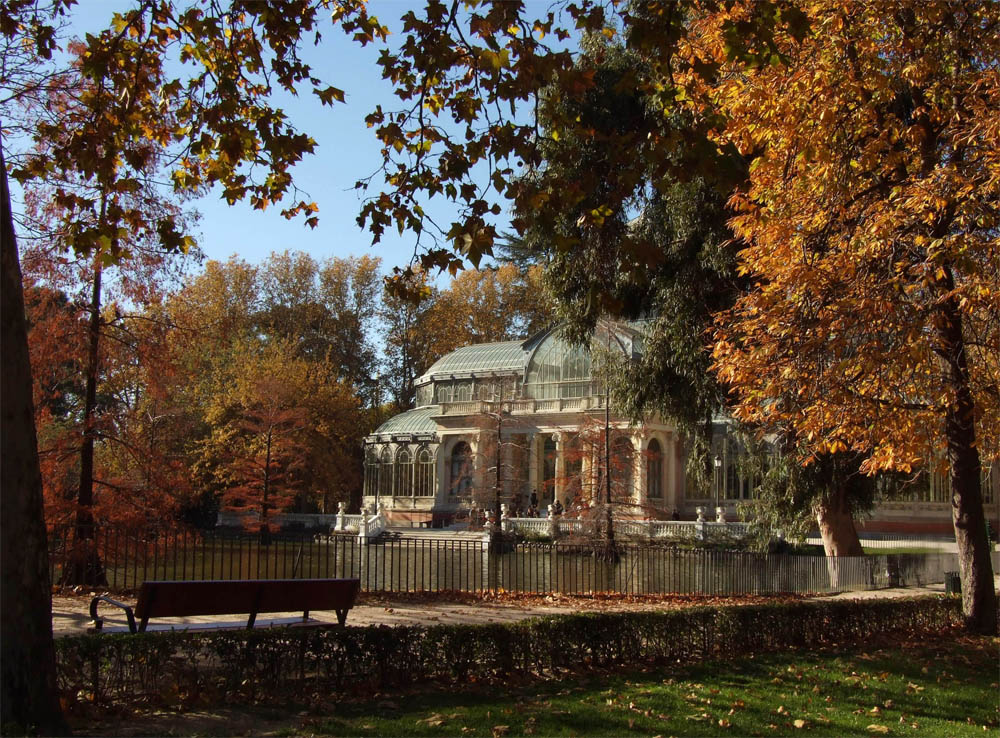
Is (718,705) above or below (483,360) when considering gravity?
below

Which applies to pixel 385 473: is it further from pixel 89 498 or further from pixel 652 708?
pixel 652 708

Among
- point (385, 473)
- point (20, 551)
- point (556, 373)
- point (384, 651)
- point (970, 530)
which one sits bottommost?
point (384, 651)

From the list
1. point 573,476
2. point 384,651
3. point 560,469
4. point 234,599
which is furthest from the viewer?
point 560,469

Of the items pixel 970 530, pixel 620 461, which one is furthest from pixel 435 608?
pixel 620 461

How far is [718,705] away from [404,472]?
46.3 m

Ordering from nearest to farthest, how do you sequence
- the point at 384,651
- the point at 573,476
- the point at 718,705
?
the point at 718,705, the point at 384,651, the point at 573,476

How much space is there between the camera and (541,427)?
4831 cm

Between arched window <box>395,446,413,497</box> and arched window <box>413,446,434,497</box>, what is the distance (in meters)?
0.46

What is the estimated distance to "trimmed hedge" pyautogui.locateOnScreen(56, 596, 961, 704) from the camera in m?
7.18

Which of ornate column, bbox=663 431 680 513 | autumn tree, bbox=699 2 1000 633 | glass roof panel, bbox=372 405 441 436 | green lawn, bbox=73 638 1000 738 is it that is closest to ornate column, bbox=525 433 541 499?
glass roof panel, bbox=372 405 441 436

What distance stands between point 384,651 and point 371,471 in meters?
47.0

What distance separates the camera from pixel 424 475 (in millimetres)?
52406

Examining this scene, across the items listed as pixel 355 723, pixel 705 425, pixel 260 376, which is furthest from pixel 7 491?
pixel 260 376

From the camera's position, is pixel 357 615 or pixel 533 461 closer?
pixel 357 615
